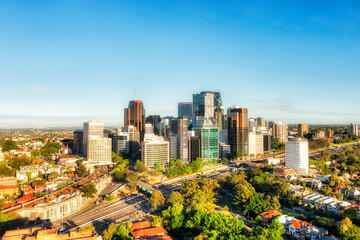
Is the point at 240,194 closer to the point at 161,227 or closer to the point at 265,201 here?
the point at 265,201

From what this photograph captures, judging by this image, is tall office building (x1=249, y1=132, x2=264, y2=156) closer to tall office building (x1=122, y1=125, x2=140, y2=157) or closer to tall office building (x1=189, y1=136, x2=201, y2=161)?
tall office building (x1=189, y1=136, x2=201, y2=161)

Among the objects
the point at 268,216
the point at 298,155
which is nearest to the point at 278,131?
the point at 298,155

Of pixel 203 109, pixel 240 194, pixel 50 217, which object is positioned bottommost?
pixel 50 217

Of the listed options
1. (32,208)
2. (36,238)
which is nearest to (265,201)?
(36,238)

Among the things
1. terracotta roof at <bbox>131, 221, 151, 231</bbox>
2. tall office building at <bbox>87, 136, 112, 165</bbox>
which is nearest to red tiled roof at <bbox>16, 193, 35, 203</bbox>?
terracotta roof at <bbox>131, 221, 151, 231</bbox>

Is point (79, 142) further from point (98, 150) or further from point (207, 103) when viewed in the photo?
point (207, 103)

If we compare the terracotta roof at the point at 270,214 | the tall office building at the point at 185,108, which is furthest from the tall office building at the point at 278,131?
the terracotta roof at the point at 270,214
